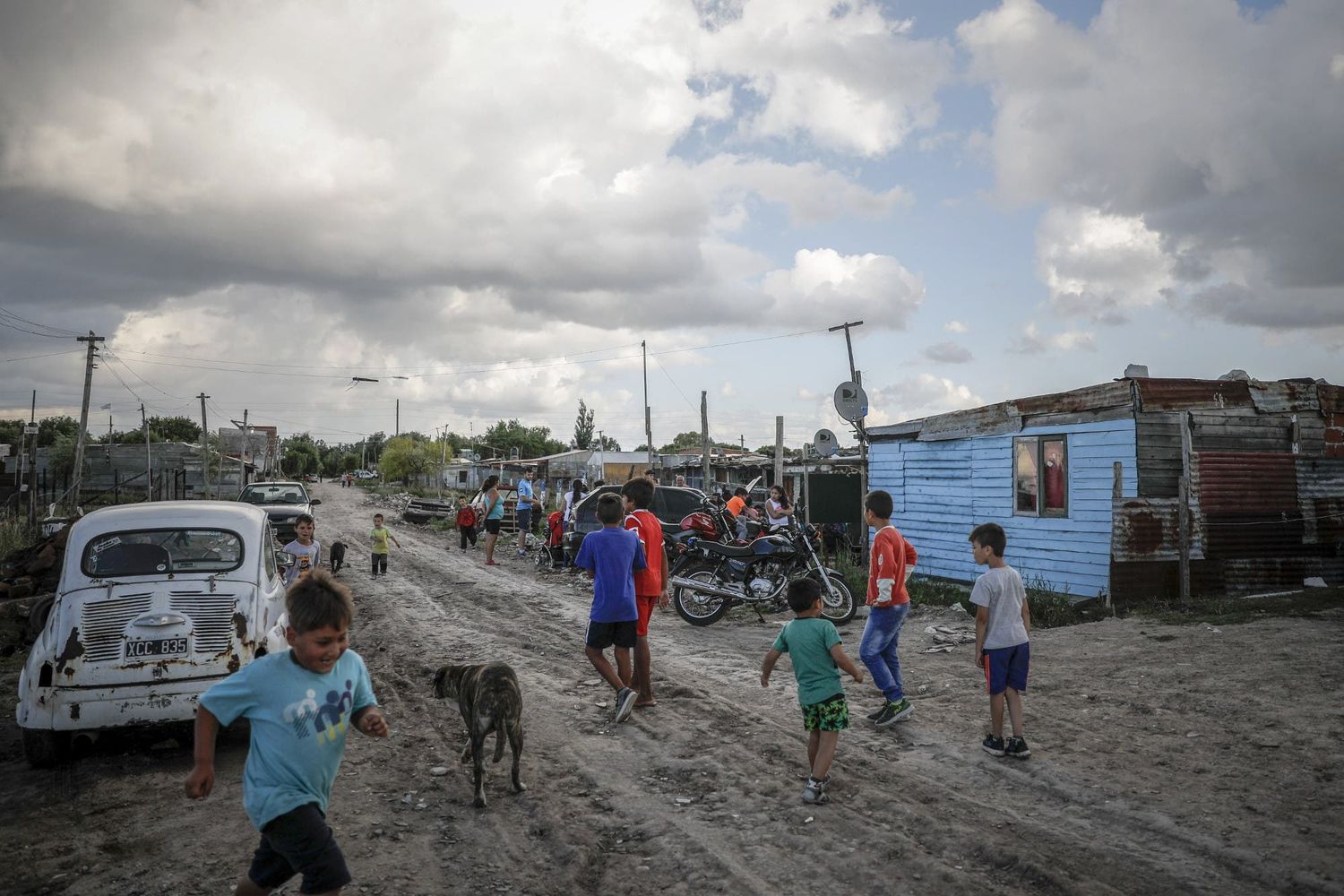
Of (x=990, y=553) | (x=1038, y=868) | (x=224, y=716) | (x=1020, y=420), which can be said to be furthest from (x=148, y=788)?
(x=1020, y=420)

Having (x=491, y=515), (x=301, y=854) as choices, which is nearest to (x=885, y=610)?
(x=301, y=854)

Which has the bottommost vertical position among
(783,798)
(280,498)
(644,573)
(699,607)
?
(783,798)

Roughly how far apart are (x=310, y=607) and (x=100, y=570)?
4264 mm

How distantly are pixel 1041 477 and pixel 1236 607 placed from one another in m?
3.06

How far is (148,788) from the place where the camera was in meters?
5.29

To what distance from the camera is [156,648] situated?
5.66 metres

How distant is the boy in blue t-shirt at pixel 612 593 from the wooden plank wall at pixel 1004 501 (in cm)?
796

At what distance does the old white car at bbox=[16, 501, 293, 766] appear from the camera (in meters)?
5.47

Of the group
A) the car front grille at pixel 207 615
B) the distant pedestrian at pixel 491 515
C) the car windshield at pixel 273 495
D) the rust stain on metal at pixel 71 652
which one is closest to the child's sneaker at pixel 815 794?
the car front grille at pixel 207 615

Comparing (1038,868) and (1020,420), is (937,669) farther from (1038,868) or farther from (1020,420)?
(1020,420)

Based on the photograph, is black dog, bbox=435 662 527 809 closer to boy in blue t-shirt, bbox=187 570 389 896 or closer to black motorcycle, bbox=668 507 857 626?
boy in blue t-shirt, bbox=187 570 389 896

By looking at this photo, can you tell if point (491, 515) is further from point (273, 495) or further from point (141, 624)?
point (141, 624)

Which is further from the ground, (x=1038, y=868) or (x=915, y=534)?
(x=915, y=534)

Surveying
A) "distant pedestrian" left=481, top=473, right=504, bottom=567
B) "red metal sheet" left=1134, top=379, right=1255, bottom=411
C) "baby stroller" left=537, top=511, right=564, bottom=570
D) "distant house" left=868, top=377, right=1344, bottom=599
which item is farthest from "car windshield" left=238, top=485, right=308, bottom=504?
"red metal sheet" left=1134, top=379, right=1255, bottom=411
